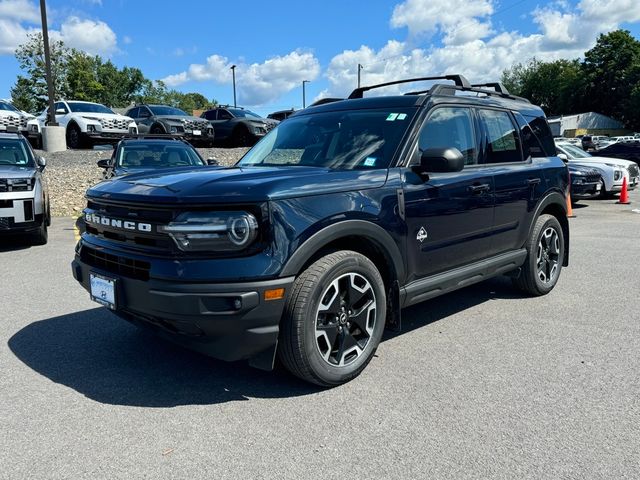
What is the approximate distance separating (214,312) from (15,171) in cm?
644

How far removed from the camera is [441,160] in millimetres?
3551

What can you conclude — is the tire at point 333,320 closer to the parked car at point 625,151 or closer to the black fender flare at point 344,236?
the black fender flare at point 344,236

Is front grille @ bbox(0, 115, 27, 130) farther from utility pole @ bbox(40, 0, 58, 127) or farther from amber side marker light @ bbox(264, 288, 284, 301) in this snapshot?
amber side marker light @ bbox(264, 288, 284, 301)

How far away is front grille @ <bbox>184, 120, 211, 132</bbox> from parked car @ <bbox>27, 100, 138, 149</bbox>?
5.58 feet

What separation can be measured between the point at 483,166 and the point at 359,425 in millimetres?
2531

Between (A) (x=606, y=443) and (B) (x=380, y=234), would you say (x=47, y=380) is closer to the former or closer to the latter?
(B) (x=380, y=234)

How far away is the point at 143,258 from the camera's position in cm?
306

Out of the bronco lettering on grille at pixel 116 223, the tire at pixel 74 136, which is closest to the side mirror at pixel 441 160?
the bronco lettering on grille at pixel 116 223

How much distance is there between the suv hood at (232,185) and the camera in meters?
2.95

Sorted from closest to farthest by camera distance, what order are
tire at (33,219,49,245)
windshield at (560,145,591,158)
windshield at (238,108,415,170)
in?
windshield at (238,108,415,170) < tire at (33,219,49,245) < windshield at (560,145,591,158)

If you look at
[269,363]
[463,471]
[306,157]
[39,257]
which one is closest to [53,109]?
[39,257]

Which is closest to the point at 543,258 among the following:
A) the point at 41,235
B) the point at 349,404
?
the point at 349,404

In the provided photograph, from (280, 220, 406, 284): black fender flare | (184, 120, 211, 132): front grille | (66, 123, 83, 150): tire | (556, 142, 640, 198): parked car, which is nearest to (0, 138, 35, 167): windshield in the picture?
(280, 220, 406, 284): black fender flare

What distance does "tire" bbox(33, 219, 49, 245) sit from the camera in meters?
8.13
